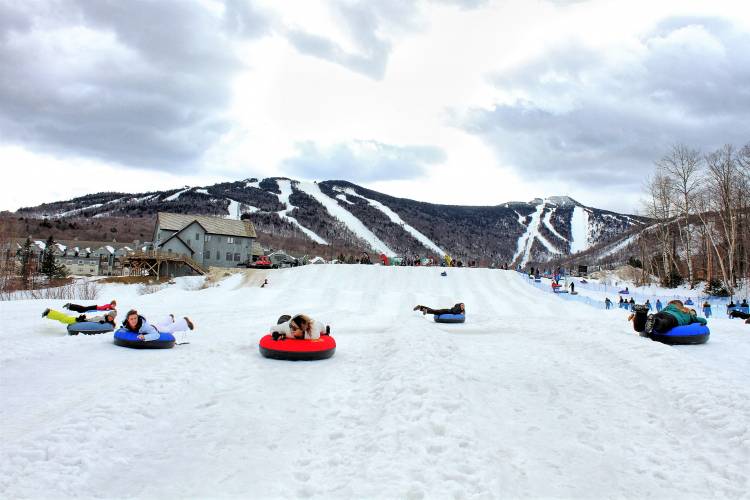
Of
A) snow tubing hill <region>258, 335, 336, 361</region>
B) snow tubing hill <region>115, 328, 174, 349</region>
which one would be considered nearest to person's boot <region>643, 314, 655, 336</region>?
snow tubing hill <region>258, 335, 336, 361</region>

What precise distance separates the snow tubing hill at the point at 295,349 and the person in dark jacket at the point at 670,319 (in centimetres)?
1061

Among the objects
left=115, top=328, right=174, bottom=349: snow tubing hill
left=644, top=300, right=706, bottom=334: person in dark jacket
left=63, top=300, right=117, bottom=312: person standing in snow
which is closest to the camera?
left=115, top=328, right=174, bottom=349: snow tubing hill

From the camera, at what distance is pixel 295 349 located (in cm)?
1099

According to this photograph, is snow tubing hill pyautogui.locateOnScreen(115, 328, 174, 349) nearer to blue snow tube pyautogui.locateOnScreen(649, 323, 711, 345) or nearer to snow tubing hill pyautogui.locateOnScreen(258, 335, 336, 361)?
snow tubing hill pyautogui.locateOnScreen(258, 335, 336, 361)

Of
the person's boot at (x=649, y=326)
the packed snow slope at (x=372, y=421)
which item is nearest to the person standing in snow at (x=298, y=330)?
the packed snow slope at (x=372, y=421)

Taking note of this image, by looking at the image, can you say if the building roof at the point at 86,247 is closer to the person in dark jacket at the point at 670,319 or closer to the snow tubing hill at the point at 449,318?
the snow tubing hill at the point at 449,318

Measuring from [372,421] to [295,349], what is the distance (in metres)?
4.63

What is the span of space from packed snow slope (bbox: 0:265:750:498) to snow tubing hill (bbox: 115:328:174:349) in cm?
52

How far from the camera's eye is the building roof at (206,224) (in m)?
65.8

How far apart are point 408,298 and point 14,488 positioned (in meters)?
32.5

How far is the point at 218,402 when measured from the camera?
750 centimetres

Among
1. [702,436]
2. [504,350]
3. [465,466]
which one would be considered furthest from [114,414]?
[504,350]

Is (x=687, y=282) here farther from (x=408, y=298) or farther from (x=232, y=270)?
(x=232, y=270)

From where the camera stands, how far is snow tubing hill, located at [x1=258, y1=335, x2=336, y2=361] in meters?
11.0
